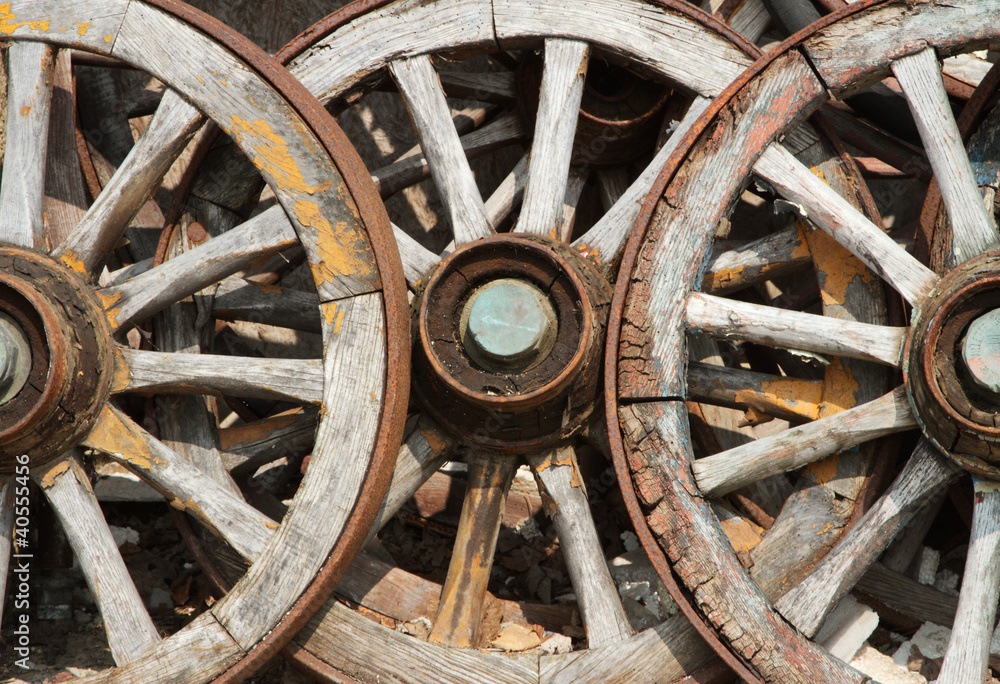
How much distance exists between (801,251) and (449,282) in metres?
0.95

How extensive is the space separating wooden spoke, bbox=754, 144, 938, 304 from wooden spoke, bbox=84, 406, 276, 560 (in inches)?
57.8

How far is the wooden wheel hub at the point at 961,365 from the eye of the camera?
1.84 metres

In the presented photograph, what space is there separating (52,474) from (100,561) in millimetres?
238

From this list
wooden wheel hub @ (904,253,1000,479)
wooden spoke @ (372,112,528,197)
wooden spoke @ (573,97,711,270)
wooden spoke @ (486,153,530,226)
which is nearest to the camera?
wooden wheel hub @ (904,253,1000,479)

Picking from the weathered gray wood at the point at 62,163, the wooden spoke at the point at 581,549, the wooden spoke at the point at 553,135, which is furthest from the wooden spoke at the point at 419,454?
A: the weathered gray wood at the point at 62,163

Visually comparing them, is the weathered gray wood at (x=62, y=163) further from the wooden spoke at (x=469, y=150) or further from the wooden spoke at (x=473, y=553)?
the wooden spoke at (x=473, y=553)

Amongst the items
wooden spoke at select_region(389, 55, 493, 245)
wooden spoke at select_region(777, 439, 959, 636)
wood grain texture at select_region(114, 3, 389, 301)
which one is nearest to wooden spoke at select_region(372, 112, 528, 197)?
wooden spoke at select_region(389, 55, 493, 245)

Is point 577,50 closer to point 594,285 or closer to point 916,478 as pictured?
point 594,285

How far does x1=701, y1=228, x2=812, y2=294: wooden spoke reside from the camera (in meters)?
2.32

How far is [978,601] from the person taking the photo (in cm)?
188

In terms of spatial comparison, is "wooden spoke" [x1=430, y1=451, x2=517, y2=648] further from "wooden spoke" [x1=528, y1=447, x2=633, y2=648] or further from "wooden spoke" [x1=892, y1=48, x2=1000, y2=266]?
"wooden spoke" [x1=892, y1=48, x2=1000, y2=266]

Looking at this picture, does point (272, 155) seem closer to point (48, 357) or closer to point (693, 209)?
point (48, 357)

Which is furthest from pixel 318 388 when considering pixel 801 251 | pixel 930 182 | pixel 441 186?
pixel 930 182

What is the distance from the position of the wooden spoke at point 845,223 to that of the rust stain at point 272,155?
1077 millimetres
